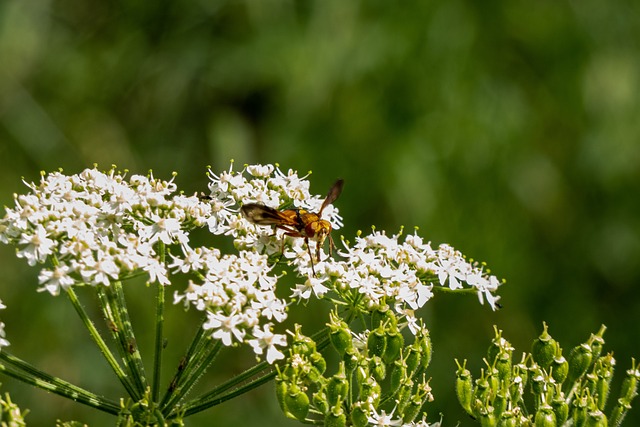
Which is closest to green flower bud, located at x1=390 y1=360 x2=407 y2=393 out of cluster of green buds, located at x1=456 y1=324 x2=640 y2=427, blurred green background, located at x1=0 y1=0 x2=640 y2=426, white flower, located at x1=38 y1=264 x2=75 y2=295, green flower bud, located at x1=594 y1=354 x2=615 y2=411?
cluster of green buds, located at x1=456 y1=324 x2=640 y2=427

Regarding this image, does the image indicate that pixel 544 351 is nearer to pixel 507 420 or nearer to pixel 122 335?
pixel 507 420

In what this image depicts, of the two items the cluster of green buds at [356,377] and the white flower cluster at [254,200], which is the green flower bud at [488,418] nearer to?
the cluster of green buds at [356,377]

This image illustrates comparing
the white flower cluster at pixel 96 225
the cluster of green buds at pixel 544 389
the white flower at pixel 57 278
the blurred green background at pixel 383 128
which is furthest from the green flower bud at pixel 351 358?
the blurred green background at pixel 383 128

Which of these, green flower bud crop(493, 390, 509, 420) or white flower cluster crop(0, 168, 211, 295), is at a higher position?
white flower cluster crop(0, 168, 211, 295)

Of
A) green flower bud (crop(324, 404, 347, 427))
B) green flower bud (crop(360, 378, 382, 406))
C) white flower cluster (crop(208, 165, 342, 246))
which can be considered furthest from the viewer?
white flower cluster (crop(208, 165, 342, 246))

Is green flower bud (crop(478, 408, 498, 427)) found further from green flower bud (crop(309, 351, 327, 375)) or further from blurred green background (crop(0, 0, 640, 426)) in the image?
blurred green background (crop(0, 0, 640, 426))
